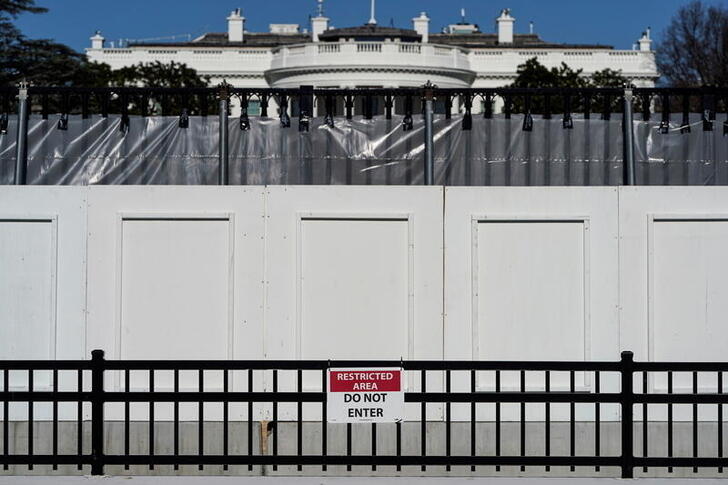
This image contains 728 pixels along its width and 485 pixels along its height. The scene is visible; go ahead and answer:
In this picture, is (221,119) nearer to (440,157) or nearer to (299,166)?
(299,166)

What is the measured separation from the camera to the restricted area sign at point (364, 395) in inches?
389

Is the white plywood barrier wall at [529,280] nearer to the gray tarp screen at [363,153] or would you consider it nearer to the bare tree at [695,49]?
the gray tarp screen at [363,153]

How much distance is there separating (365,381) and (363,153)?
4509mm

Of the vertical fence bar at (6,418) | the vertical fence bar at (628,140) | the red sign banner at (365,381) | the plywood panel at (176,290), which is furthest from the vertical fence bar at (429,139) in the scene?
the vertical fence bar at (6,418)

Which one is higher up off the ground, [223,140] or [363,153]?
[223,140]

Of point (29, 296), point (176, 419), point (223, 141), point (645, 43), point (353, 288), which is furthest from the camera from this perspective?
point (645, 43)

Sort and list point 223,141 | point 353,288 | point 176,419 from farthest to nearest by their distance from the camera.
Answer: point 223,141 → point 353,288 → point 176,419

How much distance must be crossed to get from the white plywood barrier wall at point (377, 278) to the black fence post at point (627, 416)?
1.98m

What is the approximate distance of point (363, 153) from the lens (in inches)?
549

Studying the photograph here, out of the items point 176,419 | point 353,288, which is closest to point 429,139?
point 353,288

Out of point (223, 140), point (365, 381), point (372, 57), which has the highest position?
point (372, 57)

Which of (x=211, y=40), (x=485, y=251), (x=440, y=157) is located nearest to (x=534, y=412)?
(x=485, y=251)

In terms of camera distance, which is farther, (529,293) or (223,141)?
(223,141)

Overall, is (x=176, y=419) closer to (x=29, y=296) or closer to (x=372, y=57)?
(x=29, y=296)
